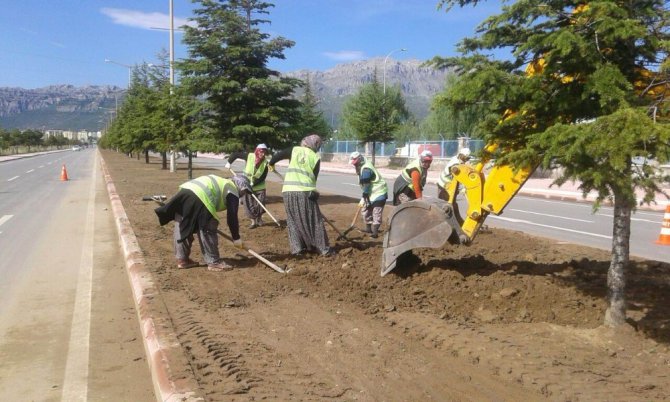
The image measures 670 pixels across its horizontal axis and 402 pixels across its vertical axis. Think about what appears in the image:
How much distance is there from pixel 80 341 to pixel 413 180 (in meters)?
4.72

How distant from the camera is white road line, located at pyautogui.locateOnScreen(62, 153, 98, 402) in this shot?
3.91 meters

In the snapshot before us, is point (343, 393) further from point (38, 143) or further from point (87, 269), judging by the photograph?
point (38, 143)

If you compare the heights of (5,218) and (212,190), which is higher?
(212,190)

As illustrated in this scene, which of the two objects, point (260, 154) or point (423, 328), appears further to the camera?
point (260, 154)

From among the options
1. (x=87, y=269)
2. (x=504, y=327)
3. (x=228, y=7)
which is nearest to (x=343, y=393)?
(x=504, y=327)

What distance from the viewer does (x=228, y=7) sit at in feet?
45.9

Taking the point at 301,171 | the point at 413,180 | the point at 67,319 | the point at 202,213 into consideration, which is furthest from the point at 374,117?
the point at 67,319

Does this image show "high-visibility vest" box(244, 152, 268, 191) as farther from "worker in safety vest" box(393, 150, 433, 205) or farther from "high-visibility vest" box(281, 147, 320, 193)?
"high-visibility vest" box(281, 147, 320, 193)

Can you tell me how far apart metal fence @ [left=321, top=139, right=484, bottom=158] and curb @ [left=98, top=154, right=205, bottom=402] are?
21.7m

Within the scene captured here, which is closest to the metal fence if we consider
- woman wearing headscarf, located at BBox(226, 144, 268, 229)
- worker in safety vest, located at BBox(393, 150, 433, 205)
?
woman wearing headscarf, located at BBox(226, 144, 268, 229)

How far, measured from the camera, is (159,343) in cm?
416

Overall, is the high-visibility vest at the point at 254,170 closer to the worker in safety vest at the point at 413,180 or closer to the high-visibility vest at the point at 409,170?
the worker in safety vest at the point at 413,180

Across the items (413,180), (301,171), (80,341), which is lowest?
(80,341)

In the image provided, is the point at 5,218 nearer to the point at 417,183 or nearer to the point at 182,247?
the point at 182,247
